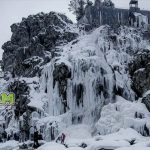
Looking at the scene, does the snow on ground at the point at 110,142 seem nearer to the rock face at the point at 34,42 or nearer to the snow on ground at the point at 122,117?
the snow on ground at the point at 122,117

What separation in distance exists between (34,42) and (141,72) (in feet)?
62.3

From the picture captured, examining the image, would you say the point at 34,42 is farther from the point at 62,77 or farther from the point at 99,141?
the point at 99,141

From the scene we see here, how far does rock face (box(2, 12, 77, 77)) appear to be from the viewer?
59.4 m

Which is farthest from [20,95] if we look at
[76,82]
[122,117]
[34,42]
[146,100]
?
[146,100]

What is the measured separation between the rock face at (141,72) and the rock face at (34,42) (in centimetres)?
1145

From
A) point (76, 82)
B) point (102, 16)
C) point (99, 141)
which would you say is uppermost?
point (102, 16)

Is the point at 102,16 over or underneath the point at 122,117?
over

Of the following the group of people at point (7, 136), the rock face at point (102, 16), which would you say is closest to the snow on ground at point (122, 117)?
the group of people at point (7, 136)

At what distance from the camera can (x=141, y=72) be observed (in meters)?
49.1

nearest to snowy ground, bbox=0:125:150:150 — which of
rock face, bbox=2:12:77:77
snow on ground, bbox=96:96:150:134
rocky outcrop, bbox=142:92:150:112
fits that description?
snow on ground, bbox=96:96:150:134

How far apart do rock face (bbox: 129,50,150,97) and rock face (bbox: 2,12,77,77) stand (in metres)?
11.5

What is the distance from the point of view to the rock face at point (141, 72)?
1909 inches

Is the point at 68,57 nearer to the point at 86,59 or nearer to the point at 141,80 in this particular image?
the point at 86,59

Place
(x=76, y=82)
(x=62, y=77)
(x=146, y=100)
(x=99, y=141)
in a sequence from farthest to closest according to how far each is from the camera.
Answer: (x=62, y=77), (x=76, y=82), (x=146, y=100), (x=99, y=141)
